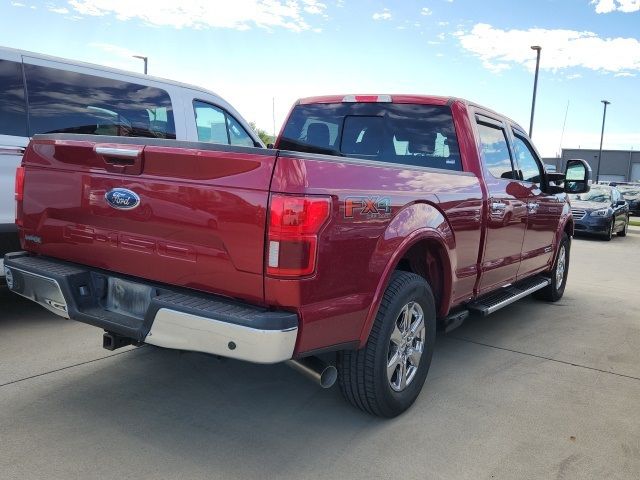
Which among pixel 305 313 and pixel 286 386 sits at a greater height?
pixel 305 313

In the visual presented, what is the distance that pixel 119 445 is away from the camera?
2875 mm

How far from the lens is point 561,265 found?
22.4 feet

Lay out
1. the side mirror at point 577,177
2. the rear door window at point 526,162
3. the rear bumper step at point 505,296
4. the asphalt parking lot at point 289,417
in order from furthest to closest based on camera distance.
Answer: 1. the side mirror at point 577,177
2. the rear door window at point 526,162
3. the rear bumper step at point 505,296
4. the asphalt parking lot at point 289,417

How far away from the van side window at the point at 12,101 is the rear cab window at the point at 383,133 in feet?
7.22

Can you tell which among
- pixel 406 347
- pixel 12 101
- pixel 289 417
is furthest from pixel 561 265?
pixel 12 101

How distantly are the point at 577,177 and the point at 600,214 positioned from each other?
10.1 metres

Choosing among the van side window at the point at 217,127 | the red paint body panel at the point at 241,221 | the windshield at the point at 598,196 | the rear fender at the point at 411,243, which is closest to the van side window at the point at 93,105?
the van side window at the point at 217,127

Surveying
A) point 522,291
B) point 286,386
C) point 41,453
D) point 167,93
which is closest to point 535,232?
point 522,291

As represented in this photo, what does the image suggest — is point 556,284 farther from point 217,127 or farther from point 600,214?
point 600,214

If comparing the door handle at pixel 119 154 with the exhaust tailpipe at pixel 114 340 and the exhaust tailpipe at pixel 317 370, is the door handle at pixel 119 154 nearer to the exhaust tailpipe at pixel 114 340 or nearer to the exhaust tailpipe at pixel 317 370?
the exhaust tailpipe at pixel 114 340

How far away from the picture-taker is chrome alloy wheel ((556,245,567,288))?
→ 6691 millimetres

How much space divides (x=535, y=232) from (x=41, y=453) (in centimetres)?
443

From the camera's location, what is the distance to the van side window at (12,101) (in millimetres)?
4582

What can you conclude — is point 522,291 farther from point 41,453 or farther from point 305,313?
point 41,453
